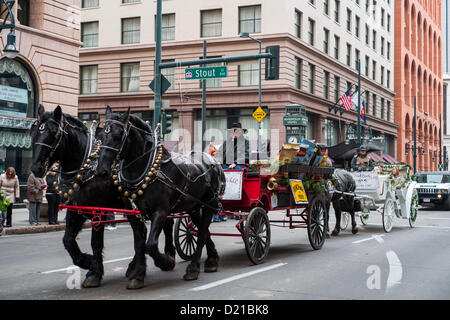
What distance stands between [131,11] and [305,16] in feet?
40.3

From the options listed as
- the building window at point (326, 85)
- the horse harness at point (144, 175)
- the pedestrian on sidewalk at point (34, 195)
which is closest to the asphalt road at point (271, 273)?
the horse harness at point (144, 175)

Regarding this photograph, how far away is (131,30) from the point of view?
38.7m

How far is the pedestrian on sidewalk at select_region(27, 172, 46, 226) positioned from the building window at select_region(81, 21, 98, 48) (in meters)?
25.4

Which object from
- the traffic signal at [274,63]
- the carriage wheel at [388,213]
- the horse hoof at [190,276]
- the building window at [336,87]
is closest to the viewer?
the horse hoof at [190,276]

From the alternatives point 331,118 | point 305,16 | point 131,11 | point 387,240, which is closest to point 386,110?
point 331,118

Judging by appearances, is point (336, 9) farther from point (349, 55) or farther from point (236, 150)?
point (236, 150)

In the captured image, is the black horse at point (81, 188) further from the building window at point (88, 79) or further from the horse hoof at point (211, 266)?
the building window at point (88, 79)

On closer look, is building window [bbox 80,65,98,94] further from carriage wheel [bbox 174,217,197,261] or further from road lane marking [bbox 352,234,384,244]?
carriage wheel [bbox 174,217,197,261]

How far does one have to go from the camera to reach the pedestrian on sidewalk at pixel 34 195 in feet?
52.5

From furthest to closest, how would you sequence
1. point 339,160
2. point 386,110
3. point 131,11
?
1. point 386,110
2. point 339,160
3. point 131,11

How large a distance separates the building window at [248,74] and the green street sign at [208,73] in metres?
15.8

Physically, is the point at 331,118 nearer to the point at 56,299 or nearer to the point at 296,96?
the point at 296,96

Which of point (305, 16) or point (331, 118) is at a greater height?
point (305, 16)

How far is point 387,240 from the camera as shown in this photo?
1311cm
